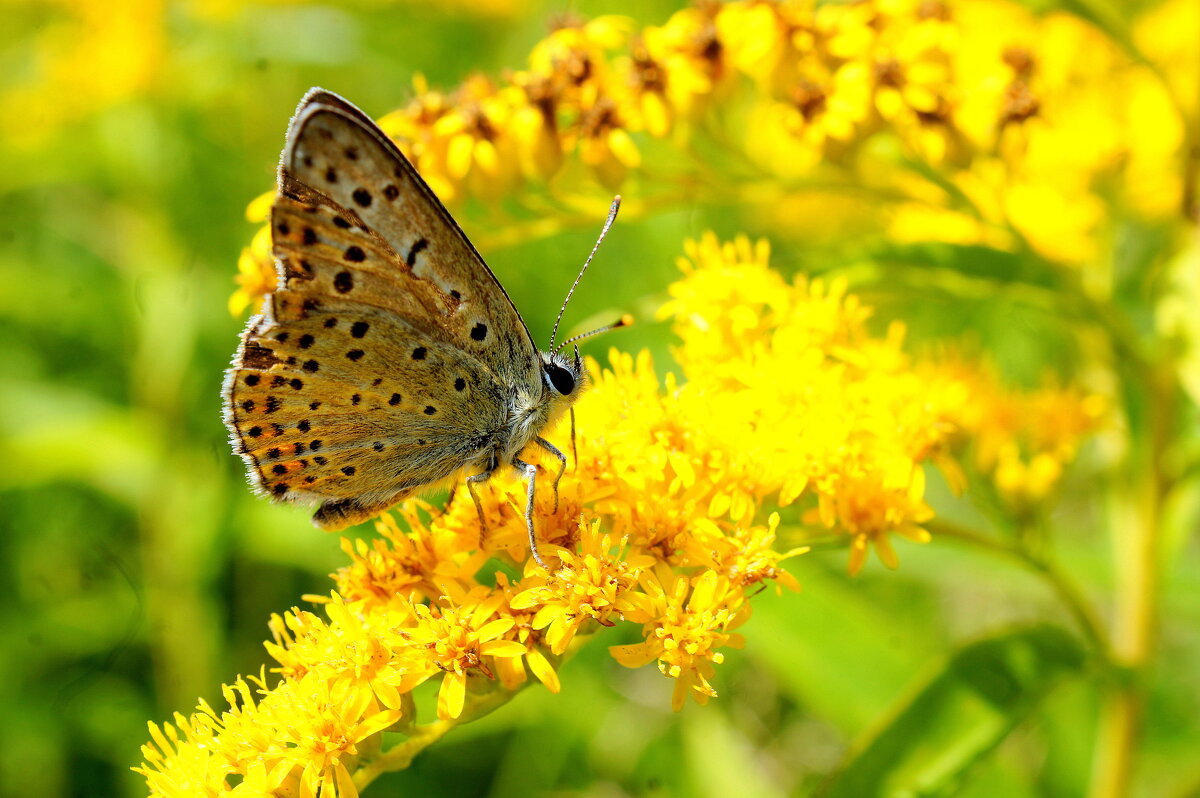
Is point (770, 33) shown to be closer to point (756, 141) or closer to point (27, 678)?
point (756, 141)

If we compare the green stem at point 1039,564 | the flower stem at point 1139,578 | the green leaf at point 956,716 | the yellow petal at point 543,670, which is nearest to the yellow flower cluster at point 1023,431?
the flower stem at point 1139,578

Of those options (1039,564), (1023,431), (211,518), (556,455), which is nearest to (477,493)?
(556,455)

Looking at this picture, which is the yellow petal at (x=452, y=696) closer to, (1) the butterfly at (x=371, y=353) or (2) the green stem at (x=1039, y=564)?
(1) the butterfly at (x=371, y=353)

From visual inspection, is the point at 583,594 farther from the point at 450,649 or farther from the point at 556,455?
the point at 556,455

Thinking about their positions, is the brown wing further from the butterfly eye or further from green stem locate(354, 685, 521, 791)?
green stem locate(354, 685, 521, 791)

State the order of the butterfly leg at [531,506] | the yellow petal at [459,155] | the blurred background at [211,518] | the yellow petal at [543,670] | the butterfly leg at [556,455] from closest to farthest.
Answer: the yellow petal at [543,670], the butterfly leg at [531,506], the butterfly leg at [556,455], the yellow petal at [459,155], the blurred background at [211,518]

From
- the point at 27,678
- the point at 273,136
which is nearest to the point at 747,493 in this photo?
the point at 27,678
